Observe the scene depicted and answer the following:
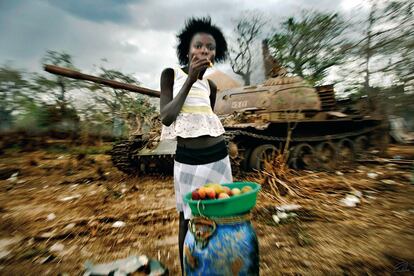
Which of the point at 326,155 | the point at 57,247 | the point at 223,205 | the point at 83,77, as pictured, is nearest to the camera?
the point at 223,205

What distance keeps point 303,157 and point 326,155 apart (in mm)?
867

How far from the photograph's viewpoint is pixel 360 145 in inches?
348

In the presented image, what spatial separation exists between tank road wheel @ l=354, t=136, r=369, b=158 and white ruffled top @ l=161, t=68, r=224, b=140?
318 inches

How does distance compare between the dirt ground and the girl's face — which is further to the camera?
the dirt ground

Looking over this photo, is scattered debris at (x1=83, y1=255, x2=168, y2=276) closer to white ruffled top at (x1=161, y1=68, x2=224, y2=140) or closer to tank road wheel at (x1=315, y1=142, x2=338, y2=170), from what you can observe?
white ruffled top at (x1=161, y1=68, x2=224, y2=140)

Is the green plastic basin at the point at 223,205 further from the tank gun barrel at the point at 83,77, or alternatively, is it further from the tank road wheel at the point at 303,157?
the tank road wheel at the point at 303,157

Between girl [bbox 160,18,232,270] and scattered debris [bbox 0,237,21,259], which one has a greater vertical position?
girl [bbox 160,18,232,270]

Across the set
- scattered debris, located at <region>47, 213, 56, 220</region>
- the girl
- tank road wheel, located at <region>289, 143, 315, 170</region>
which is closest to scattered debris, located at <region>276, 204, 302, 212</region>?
the girl

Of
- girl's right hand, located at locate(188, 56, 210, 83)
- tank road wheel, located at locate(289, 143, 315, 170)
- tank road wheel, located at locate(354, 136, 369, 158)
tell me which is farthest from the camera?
tank road wheel, located at locate(354, 136, 369, 158)

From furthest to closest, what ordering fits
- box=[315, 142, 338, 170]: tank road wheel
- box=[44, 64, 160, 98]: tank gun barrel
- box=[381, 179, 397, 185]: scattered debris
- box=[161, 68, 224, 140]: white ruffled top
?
1. box=[315, 142, 338, 170]: tank road wheel
2. box=[381, 179, 397, 185]: scattered debris
3. box=[44, 64, 160, 98]: tank gun barrel
4. box=[161, 68, 224, 140]: white ruffled top

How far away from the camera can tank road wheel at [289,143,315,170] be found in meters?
6.90

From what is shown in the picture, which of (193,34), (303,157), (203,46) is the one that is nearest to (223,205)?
(203,46)

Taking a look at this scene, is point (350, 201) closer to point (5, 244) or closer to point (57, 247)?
point (57, 247)

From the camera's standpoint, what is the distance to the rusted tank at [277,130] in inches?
236
